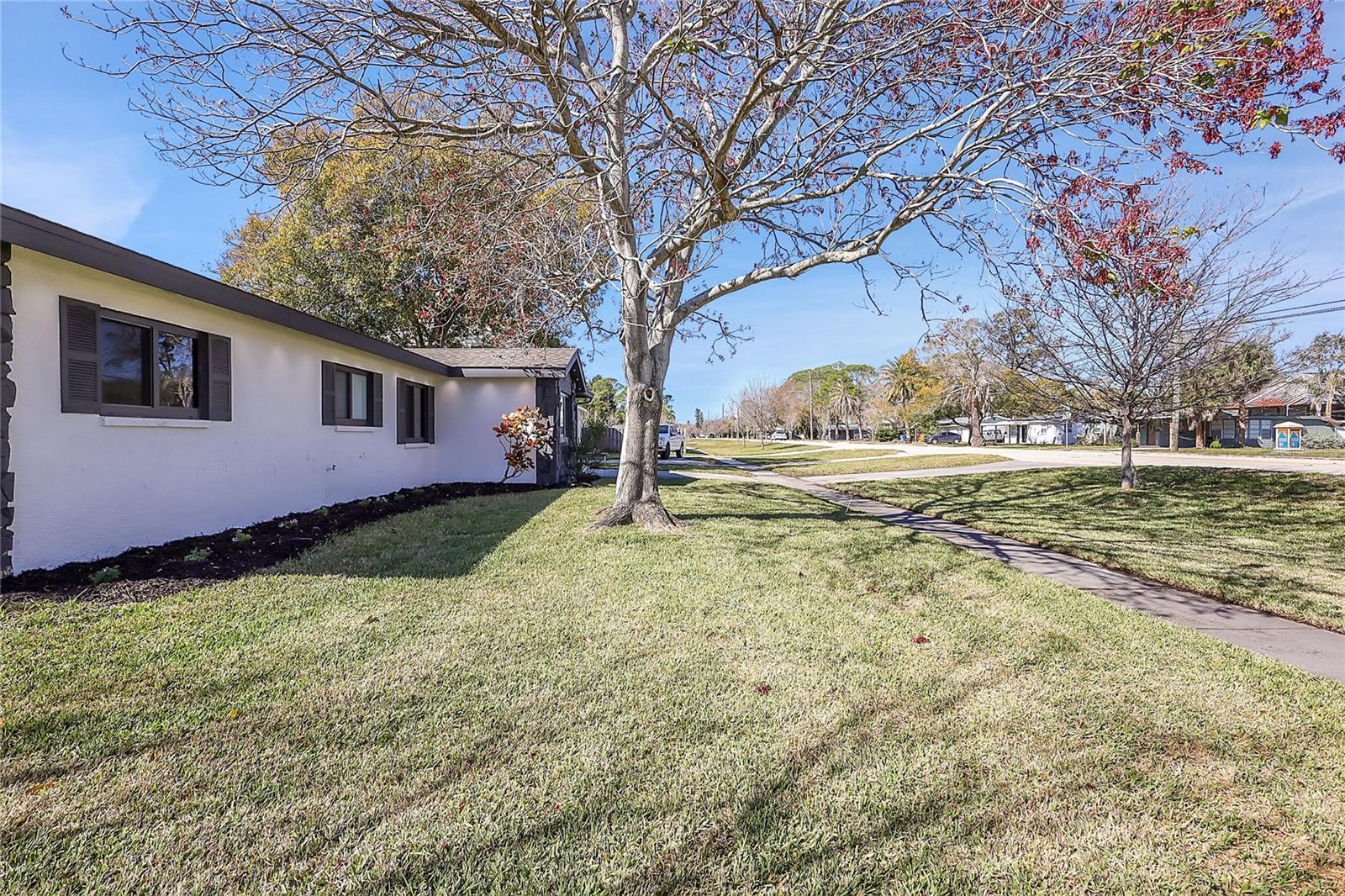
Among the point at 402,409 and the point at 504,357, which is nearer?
the point at 402,409

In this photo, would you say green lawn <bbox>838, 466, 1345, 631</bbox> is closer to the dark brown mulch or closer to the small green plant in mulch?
the dark brown mulch

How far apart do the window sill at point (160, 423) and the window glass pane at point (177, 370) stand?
204mm

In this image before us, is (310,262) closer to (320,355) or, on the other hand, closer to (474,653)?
(320,355)

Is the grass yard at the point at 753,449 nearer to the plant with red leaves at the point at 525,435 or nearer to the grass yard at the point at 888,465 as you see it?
the grass yard at the point at 888,465

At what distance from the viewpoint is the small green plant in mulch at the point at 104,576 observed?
165 inches

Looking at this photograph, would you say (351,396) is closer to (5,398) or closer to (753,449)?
(5,398)

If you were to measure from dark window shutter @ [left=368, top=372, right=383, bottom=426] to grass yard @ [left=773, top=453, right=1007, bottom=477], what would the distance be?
11.9 metres

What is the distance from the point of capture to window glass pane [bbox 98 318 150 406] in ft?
16.0

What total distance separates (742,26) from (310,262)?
49.8ft

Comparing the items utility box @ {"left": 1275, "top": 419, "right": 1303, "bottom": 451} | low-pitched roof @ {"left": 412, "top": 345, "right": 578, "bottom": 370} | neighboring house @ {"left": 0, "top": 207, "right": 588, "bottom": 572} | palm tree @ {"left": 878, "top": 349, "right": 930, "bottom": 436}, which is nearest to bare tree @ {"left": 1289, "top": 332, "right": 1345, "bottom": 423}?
utility box @ {"left": 1275, "top": 419, "right": 1303, "bottom": 451}

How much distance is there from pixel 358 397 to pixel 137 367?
4090 mm

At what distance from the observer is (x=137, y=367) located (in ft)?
17.1

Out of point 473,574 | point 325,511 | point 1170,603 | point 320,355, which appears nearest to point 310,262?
point 320,355

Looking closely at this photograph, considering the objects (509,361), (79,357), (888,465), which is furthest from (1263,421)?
(79,357)
